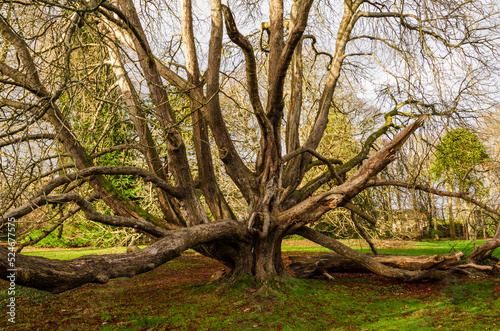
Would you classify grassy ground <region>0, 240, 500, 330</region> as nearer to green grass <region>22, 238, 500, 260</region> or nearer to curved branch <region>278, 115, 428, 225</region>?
curved branch <region>278, 115, 428, 225</region>

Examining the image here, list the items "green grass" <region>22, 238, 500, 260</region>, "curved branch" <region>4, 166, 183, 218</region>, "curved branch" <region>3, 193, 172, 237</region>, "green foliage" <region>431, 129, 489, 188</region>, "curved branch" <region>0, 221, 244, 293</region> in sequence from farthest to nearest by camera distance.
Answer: "green grass" <region>22, 238, 500, 260</region>, "green foliage" <region>431, 129, 489, 188</region>, "curved branch" <region>4, 166, 183, 218</region>, "curved branch" <region>3, 193, 172, 237</region>, "curved branch" <region>0, 221, 244, 293</region>

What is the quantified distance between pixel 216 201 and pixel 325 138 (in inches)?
281

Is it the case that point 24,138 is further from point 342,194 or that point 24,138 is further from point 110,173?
point 342,194

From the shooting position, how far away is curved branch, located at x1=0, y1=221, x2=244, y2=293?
10.1 feet

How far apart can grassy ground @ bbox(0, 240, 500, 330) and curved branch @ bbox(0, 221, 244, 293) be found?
2.89 feet

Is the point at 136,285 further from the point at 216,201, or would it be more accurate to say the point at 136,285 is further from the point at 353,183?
the point at 353,183

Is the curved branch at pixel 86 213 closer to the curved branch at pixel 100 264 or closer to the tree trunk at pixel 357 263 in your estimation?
the curved branch at pixel 100 264

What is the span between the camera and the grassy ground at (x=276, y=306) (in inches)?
181

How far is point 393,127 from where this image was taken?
783 cm

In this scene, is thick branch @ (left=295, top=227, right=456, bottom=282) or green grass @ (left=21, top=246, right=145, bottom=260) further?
green grass @ (left=21, top=246, right=145, bottom=260)

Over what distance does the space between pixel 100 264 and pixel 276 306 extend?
8.44 feet

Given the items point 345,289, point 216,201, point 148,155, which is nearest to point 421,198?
point 345,289

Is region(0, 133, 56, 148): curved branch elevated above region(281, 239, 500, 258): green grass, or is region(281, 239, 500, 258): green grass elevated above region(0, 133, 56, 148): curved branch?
region(0, 133, 56, 148): curved branch

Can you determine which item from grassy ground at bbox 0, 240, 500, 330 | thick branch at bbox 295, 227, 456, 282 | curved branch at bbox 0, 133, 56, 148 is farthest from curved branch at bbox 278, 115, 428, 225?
curved branch at bbox 0, 133, 56, 148
